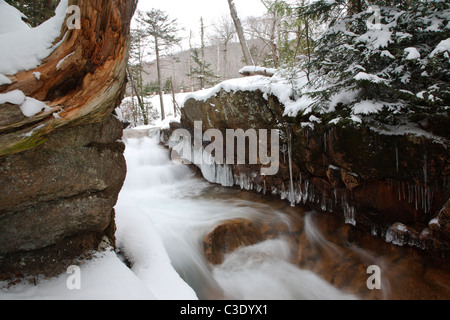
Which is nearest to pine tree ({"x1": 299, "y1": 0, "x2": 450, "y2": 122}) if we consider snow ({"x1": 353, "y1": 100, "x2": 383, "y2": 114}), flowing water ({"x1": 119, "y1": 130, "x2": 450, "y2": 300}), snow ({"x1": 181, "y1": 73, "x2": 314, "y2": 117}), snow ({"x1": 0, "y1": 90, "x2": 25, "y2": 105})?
snow ({"x1": 353, "y1": 100, "x2": 383, "y2": 114})

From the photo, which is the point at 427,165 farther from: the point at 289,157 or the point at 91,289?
the point at 91,289

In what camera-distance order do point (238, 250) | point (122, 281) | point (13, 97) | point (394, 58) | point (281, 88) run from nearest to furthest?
point (13, 97)
point (122, 281)
point (394, 58)
point (238, 250)
point (281, 88)

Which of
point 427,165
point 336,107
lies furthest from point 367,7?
point 427,165

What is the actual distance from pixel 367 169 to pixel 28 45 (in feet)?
17.4

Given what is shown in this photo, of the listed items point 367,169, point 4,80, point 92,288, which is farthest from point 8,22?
point 367,169

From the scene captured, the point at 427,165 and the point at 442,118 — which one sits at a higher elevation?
the point at 442,118

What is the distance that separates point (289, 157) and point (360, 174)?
1572mm

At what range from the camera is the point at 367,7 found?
4.25 m

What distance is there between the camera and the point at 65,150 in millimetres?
2578

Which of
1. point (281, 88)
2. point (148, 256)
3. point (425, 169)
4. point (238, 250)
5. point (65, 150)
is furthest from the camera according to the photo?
point (281, 88)

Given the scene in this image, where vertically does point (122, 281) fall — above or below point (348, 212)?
above

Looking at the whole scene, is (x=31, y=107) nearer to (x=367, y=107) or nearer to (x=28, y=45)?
(x=28, y=45)

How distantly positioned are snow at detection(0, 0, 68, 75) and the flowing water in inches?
153

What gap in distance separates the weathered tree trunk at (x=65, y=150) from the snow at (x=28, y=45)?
77 mm
